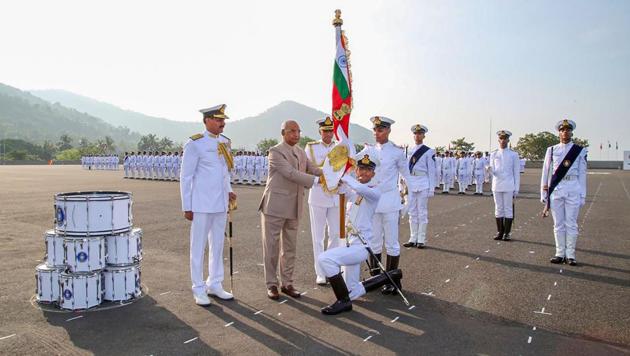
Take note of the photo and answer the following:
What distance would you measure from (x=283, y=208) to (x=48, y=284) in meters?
2.92

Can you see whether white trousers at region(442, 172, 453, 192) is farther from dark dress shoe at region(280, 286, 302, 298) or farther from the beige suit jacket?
dark dress shoe at region(280, 286, 302, 298)

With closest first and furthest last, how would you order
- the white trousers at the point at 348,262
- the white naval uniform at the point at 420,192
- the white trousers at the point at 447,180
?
the white trousers at the point at 348,262
the white naval uniform at the point at 420,192
the white trousers at the point at 447,180

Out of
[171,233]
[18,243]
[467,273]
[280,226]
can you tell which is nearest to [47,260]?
[280,226]

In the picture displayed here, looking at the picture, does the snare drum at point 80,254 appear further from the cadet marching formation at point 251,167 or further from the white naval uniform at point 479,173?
the cadet marching formation at point 251,167

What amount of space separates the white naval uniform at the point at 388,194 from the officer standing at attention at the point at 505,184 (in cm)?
435

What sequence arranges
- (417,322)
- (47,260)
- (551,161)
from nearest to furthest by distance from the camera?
(417,322)
(47,260)
(551,161)

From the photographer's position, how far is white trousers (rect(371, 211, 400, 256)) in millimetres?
6266

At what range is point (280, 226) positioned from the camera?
6.09 metres

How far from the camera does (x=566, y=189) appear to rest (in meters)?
7.98

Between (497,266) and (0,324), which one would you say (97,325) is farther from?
(497,266)

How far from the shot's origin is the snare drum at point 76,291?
5.26 metres

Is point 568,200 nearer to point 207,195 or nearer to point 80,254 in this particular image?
point 207,195

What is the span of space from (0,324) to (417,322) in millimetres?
4400

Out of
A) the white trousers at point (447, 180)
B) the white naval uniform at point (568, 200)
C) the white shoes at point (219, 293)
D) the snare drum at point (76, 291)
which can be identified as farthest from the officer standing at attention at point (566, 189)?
the white trousers at point (447, 180)
